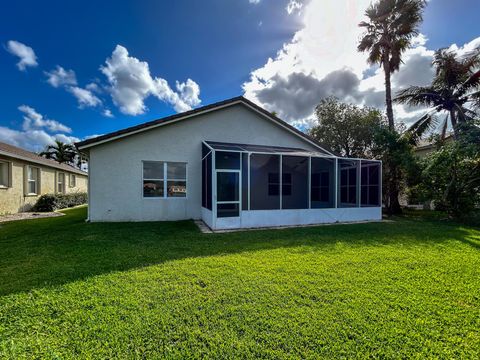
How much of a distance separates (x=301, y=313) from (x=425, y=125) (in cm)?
1945

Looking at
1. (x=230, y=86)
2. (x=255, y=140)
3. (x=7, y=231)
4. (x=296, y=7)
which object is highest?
(x=296, y=7)

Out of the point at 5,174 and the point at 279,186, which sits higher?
the point at 5,174

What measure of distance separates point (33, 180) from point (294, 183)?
18406mm

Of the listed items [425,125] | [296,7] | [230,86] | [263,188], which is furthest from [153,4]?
[425,125]

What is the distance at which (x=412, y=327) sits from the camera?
9.39ft

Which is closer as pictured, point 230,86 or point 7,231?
point 7,231

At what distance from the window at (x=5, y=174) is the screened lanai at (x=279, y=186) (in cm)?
1207

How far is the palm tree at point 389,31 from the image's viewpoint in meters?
14.0

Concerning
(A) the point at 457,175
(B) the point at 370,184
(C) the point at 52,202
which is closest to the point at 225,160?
(B) the point at 370,184

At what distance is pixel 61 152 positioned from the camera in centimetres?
3766

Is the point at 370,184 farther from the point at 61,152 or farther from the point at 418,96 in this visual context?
the point at 61,152

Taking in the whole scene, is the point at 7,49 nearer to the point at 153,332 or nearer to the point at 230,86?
the point at 230,86

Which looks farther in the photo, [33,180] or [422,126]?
[422,126]

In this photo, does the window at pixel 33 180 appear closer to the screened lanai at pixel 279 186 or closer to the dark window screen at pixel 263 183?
the screened lanai at pixel 279 186
